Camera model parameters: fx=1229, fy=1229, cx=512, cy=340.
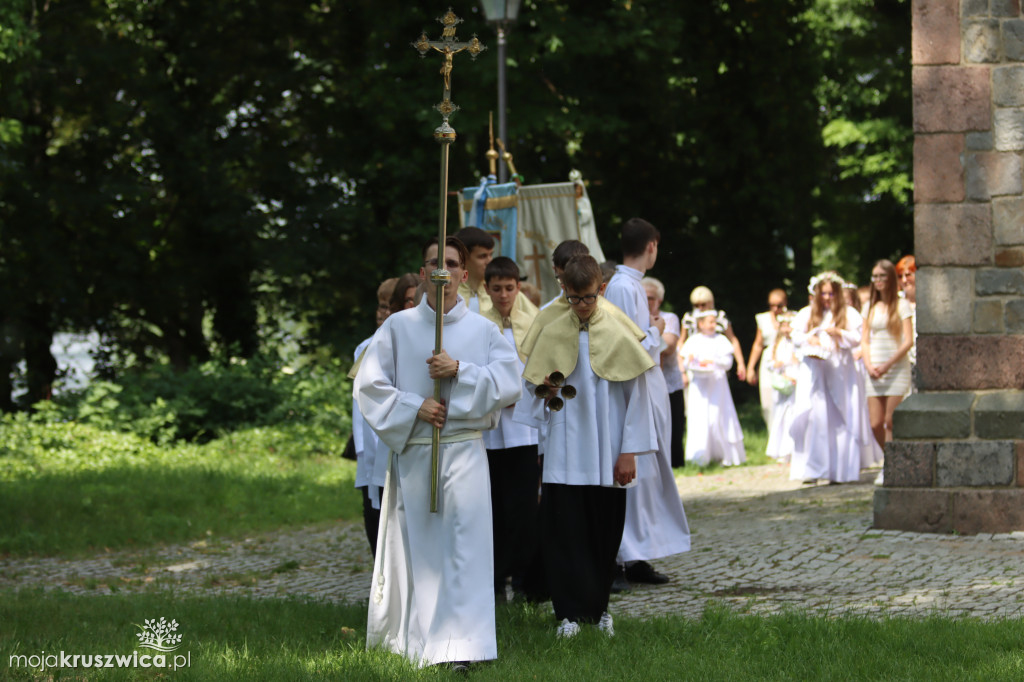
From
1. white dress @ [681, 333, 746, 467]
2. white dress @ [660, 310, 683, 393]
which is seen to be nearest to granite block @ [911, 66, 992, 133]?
white dress @ [660, 310, 683, 393]

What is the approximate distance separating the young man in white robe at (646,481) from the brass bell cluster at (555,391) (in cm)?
101

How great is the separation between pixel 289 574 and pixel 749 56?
54.0 feet

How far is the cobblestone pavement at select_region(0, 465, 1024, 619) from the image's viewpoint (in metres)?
6.65

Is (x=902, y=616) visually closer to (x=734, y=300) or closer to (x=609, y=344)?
(x=609, y=344)

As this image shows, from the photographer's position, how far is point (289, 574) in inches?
338

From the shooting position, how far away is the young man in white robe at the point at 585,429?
587 centimetres

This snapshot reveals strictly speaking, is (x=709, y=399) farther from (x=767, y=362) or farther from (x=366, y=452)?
(x=366, y=452)

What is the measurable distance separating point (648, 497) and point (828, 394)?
5.44 m

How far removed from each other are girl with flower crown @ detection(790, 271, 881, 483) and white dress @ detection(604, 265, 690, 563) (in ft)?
16.7

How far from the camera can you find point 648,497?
728cm

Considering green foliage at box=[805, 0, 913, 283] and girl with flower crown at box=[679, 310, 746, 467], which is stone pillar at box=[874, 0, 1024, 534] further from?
green foliage at box=[805, 0, 913, 283]

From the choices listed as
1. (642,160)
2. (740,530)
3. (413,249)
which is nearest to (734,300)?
(642,160)

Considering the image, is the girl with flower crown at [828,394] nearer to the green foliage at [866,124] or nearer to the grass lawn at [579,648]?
the grass lawn at [579,648]

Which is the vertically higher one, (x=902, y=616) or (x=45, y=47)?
(x=45, y=47)
